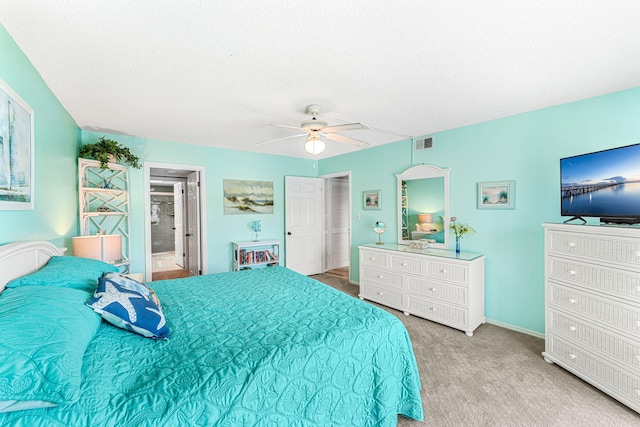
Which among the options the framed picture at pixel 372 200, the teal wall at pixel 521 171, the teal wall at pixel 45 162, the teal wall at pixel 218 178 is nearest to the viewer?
the teal wall at pixel 45 162

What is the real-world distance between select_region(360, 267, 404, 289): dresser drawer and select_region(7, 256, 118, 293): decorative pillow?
3102mm

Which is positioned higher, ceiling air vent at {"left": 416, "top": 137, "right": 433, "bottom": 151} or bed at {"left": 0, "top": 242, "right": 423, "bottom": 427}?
ceiling air vent at {"left": 416, "top": 137, "right": 433, "bottom": 151}

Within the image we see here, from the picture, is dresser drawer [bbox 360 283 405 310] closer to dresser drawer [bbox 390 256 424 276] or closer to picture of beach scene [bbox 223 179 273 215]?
dresser drawer [bbox 390 256 424 276]

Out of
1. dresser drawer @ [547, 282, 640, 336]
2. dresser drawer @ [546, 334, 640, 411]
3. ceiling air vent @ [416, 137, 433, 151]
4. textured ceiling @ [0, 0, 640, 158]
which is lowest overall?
dresser drawer @ [546, 334, 640, 411]

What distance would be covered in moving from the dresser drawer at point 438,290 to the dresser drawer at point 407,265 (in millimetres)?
100

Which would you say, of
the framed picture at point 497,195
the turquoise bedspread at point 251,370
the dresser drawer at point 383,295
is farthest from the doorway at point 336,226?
the turquoise bedspread at point 251,370

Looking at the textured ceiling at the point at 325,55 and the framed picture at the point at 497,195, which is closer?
the textured ceiling at the point at 325,55

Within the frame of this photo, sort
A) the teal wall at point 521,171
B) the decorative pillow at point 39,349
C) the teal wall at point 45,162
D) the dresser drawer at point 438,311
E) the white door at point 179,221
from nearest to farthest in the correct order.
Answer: the decorative pillow at point 39,349, the teal wall at point 45,162, the teal wall at point 521,171, the dresser drawer at point 438,311, the white door at point 179,221

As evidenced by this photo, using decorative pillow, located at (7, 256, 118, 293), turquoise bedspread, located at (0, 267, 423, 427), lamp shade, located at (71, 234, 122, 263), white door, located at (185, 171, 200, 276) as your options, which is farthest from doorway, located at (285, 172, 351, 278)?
decorative pillow, located at (7, 256, 118, 293)

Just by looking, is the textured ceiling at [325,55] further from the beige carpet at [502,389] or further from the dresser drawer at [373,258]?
the beige carpet at [502,389]

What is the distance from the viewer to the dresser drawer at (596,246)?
1.91m

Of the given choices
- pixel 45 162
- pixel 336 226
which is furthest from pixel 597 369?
pixel 336 226

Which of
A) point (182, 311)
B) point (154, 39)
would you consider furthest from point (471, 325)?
point (154, 39)

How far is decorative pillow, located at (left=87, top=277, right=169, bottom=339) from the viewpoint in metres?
1.40
